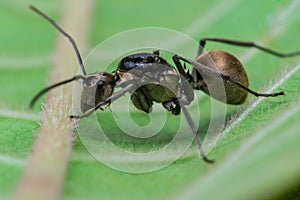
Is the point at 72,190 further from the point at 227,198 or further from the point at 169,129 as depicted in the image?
the point at 169,129

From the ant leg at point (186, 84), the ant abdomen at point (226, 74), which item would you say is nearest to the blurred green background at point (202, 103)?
the ant abdomen at point (226, 74)

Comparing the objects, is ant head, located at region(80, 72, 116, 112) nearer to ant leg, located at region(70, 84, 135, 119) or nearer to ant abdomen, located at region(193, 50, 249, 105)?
ant leg, located at region(70, 84, 135, 119)

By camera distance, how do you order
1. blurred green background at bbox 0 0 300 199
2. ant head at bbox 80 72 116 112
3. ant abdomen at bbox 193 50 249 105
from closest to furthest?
blurred green background at bbox 0 0 300 199 < ant head at bbox 80 72 116 112 < ant abdomen at bbox 193 50 249 105

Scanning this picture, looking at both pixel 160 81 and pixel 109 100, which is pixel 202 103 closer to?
pixel 160 81

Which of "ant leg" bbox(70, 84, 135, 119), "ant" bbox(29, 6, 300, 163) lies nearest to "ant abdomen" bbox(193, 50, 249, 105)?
"ant" bbox(29, 6, 300, 163)

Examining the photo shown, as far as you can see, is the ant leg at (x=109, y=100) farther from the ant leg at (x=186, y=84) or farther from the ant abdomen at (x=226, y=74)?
the ant abdomen at (x=226, y=74)

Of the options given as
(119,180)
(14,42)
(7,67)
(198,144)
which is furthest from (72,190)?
(14,42)
